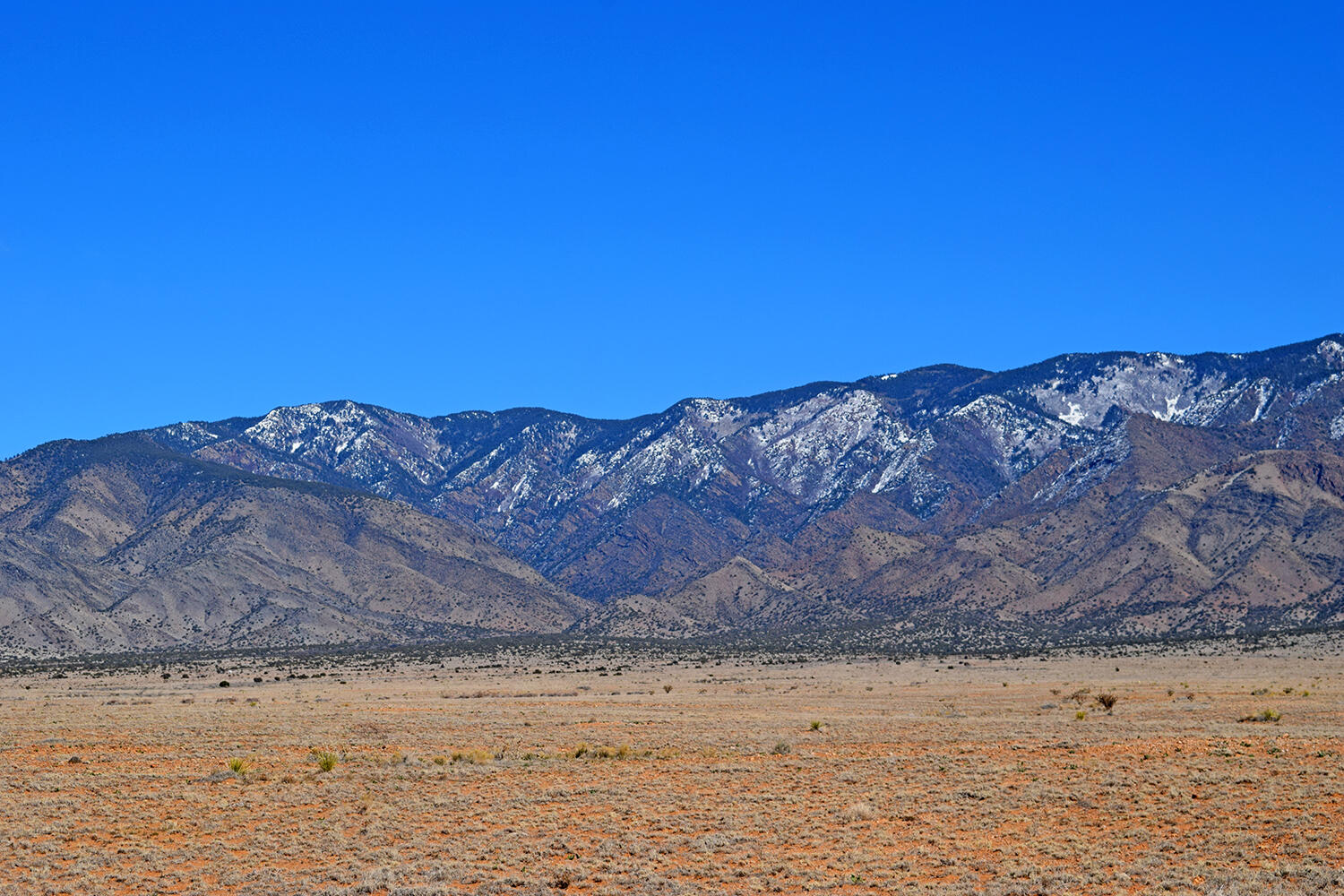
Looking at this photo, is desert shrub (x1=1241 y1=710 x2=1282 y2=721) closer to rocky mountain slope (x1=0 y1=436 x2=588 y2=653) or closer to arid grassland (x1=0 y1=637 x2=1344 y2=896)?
arid grassland (x1=0 y1=637 x2=1344 y2=896)

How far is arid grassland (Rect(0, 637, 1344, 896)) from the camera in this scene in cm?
2098

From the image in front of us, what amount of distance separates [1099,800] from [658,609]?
16092 cm

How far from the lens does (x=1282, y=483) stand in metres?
169

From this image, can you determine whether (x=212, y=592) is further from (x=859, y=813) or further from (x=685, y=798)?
(x=859, y=813)

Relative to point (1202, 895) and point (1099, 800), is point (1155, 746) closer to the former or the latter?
point (1099, 800)

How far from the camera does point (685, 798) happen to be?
2700 centimetres

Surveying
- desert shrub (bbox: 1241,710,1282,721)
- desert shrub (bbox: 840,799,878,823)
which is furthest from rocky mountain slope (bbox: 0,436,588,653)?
desert shrub (bbox: 840,799,878,823)

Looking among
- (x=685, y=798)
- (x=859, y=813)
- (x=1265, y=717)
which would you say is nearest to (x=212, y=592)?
(x=1265, y=717)

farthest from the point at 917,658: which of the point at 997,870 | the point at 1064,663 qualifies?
the point at 997,870

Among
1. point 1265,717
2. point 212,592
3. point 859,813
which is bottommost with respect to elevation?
point 1265,717

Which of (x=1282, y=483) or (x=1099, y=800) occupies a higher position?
(x=1282, y=483)

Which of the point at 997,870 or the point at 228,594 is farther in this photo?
the point at 228,594

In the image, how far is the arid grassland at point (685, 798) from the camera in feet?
68.8

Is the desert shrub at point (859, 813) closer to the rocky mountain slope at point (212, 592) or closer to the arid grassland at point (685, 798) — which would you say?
the arid grassland at point (685, 798)
